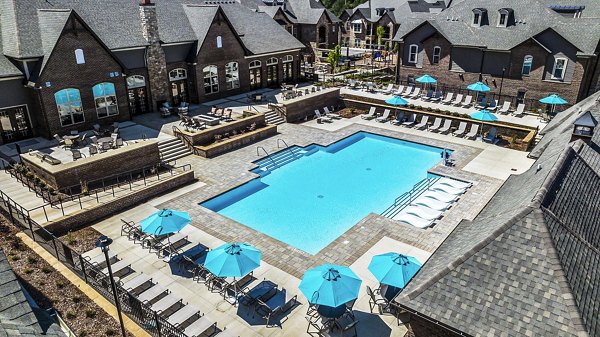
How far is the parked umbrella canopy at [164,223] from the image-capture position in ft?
50.0

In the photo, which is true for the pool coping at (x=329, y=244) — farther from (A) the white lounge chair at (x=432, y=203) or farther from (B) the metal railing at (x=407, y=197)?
(B) the metal railing at (x=407, y=197)

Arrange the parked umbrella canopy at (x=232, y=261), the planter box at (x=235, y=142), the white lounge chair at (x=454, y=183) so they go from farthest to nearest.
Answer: the planter box at (x=235, y=142), the white lounge chair at (x=454, y=183), the parked umbrella canopy at (x=232, y=261)

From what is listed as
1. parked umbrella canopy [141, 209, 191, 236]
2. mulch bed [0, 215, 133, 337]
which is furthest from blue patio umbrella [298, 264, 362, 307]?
parked umbrella canopy [141, 209, 191, 236]

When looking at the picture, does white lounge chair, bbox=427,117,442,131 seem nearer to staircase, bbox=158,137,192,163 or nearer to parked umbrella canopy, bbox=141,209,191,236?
staircase, bbox=158,137,192,163

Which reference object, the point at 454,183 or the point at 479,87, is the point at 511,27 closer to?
the point at 479,87

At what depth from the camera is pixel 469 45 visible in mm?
36281

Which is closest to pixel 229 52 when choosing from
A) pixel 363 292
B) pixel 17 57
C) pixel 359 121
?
pixel 359 121

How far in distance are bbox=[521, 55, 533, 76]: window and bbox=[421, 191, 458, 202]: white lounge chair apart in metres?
19.5

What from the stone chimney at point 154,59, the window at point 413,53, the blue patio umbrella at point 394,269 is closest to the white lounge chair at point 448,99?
the window at point 413,53

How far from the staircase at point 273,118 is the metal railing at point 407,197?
1318 cm

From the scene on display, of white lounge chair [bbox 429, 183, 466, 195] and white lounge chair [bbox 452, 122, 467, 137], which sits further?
white lounge chair [bbox 452, 122, 467, 137]

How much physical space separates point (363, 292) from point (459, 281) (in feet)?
20.9

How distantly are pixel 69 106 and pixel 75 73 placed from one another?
2135 millimetres

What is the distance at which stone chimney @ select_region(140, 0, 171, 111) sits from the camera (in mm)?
29594
